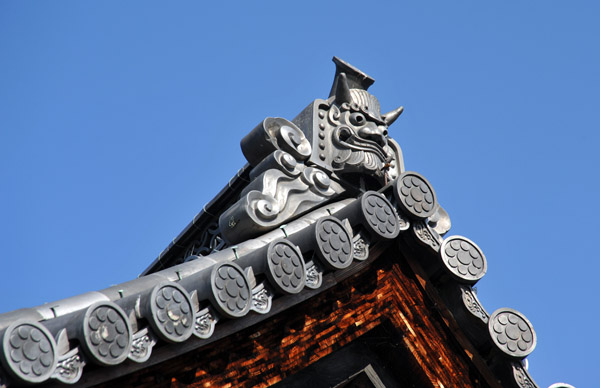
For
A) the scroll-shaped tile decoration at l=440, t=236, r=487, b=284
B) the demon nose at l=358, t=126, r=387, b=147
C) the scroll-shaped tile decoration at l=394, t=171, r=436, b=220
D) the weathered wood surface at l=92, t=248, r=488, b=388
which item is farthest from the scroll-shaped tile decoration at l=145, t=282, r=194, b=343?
the demon nose at l=358, t=126, r=387, b=147

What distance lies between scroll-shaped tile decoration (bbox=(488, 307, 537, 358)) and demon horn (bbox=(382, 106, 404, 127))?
294cm

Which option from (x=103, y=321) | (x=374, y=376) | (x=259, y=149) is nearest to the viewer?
(x=103, y=321)

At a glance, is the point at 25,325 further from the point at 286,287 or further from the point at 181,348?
the point at 286,287

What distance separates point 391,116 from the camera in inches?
437

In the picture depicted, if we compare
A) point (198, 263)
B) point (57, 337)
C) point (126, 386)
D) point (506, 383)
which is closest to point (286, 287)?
point (198, 263)

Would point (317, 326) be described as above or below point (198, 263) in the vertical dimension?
below

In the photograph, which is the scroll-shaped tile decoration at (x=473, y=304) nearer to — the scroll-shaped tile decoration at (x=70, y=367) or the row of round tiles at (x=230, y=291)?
the row of round tiles at (x=230, y=291)

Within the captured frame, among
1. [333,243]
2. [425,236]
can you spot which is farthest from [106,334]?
[425,236]

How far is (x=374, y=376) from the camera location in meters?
8.68

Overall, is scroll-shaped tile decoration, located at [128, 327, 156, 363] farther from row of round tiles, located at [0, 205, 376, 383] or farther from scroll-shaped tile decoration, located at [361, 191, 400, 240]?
scroll-shaped tile decoration, located at [361, 191, 400, 240]

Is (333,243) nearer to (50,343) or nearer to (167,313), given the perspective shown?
(167,313)

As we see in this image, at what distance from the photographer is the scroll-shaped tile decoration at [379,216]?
845 centimetres

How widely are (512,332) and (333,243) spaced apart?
2099 millimetres

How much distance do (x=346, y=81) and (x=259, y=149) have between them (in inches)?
61.9
